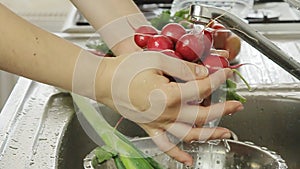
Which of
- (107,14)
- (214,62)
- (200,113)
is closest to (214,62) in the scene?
(214,62)

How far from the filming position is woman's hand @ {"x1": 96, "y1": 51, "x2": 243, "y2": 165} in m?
0.71

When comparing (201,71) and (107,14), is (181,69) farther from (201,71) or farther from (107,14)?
(107,14)

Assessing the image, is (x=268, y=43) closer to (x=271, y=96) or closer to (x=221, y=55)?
(x=221, y=55)

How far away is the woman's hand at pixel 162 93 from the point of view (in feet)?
2.34

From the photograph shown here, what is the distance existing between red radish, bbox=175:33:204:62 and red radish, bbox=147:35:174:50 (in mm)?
12

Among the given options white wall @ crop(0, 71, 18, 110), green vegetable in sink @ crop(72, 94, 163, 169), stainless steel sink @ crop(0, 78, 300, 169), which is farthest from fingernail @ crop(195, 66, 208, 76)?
white wall @ crop(0, 71, 18, 110)

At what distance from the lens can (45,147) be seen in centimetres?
98

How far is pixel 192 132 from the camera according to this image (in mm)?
783

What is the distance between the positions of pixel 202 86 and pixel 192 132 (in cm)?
7

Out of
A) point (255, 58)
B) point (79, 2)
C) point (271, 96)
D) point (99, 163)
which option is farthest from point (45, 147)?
point (255, 58)

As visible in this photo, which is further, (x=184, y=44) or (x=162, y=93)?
(x=184, y=44)

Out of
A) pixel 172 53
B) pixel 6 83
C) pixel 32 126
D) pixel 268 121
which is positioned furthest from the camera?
pixel 6 83

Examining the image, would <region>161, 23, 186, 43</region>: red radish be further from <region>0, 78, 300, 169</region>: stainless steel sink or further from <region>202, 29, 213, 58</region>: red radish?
<region>0, 78, 300, 169</region>: stainless steel sink

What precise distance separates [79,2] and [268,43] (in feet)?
0.96
